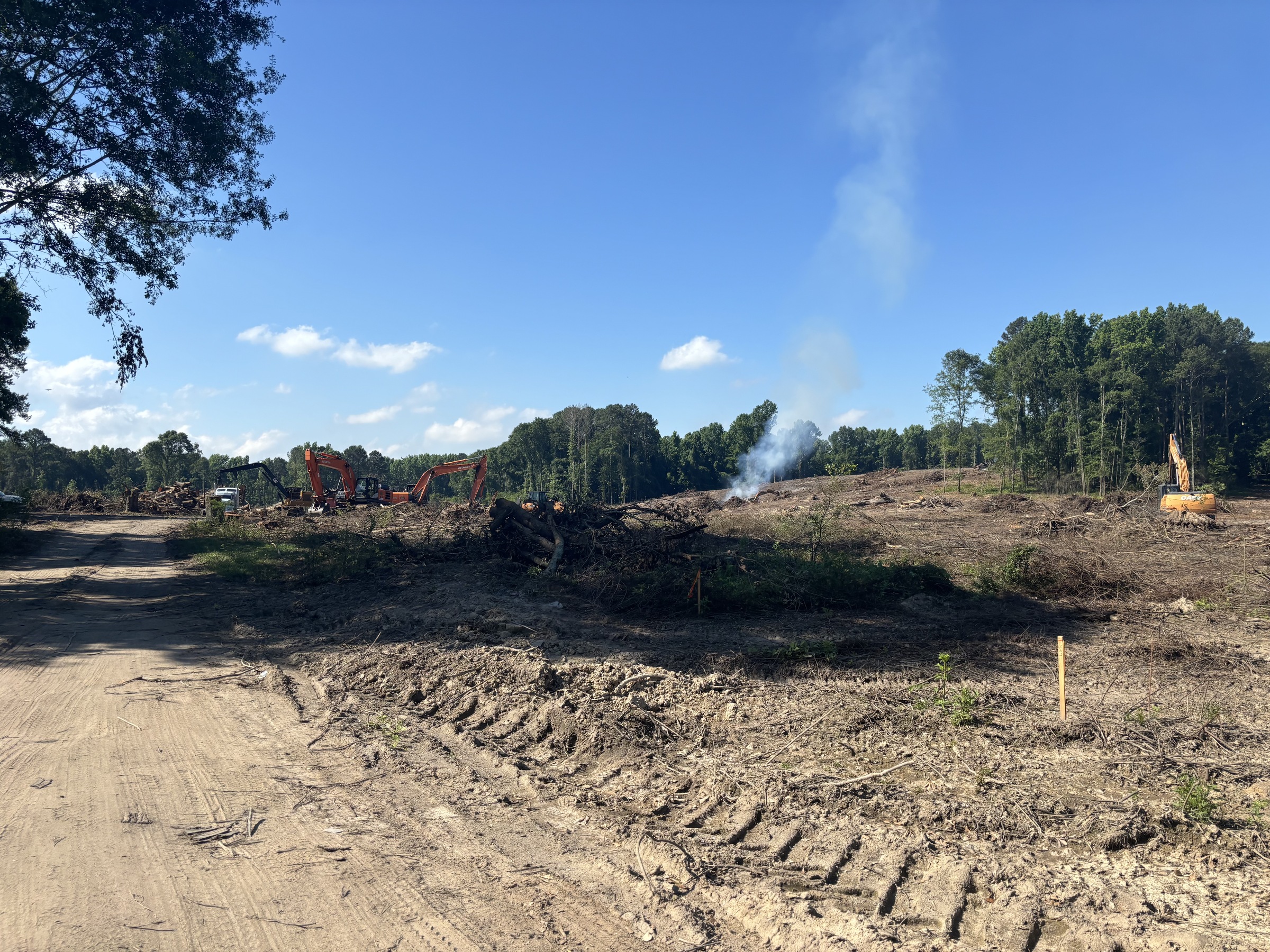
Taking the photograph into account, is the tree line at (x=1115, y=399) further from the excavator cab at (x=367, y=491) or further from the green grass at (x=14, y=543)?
the green grass at (x=14, y=543)

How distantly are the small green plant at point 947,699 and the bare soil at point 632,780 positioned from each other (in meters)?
0.04

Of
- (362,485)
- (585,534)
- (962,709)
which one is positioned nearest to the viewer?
(962,709)

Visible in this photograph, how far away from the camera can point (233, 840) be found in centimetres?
422

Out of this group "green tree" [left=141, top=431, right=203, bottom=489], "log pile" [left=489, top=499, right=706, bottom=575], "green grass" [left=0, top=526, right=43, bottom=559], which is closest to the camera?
"log pile" [left=489, top=499, right=706, bottom=575]

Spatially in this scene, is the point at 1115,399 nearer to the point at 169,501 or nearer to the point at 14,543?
the point at 14,543

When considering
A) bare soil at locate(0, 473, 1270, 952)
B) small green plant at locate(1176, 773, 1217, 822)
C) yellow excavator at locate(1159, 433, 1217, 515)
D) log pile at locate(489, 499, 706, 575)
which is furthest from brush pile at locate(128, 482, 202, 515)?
yellow excavator at locate(1159, 433, 1217, 515)

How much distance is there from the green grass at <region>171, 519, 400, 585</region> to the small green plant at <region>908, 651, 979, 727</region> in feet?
38.5

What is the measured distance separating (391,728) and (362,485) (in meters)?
29.7

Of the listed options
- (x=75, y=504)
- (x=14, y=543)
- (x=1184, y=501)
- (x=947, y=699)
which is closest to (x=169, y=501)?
(x=75, y=504)

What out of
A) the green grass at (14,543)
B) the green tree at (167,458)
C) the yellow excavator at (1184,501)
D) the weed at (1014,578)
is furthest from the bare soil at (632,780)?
the green tree at (167,458)

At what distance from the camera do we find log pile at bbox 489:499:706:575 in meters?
13.3

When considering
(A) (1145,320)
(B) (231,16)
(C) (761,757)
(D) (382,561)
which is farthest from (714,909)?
(A) (1145,320)

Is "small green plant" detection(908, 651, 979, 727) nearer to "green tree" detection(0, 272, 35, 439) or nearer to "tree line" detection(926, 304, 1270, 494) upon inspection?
"green tree" detection(0, 272, 35, 439)

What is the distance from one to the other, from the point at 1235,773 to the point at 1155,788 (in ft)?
2.62
